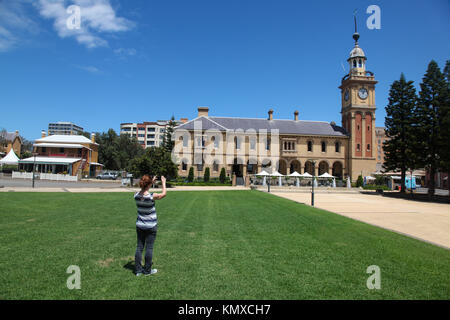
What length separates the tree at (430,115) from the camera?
31.6 m

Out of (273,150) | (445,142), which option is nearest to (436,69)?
(445,142)

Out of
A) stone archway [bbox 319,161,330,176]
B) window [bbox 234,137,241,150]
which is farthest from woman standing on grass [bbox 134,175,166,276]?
stone archway [bbox 319,161,330,176]

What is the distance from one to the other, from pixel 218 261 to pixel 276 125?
4929cm

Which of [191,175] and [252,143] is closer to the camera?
[191,175]

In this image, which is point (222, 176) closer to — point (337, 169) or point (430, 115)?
point (337, 169)

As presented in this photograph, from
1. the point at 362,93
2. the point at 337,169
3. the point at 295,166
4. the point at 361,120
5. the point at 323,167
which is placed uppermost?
the point at 362,93

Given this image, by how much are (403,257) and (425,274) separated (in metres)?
1.08

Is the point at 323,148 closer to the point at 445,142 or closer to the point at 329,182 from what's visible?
the point at 329,182

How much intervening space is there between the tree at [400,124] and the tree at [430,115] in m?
1.15

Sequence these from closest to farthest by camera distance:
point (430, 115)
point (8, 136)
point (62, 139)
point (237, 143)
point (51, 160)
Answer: point (430, 115) → point (51, 160) → point (237, 143) → point (62, 139) → point (8, 136)

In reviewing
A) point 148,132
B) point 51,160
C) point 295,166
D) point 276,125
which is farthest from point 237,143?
point 148,132

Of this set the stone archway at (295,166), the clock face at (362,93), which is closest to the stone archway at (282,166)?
the stone archway at (295,166)

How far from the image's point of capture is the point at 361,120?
51.0m

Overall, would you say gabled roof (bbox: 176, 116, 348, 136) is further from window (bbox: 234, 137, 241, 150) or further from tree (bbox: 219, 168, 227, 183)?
tree (bbox: 219, 168, 227, 183)
